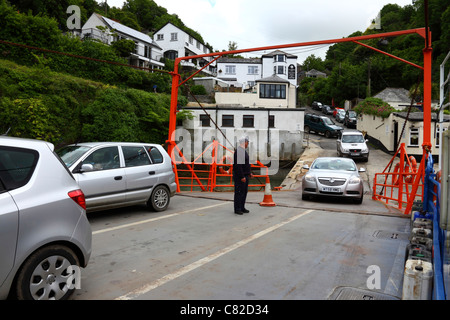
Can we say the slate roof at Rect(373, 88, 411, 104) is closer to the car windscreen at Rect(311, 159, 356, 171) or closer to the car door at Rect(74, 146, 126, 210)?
the car windscreen at Rect(311, 159, 356, 171)

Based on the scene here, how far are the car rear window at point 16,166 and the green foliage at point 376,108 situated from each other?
31.5 meters

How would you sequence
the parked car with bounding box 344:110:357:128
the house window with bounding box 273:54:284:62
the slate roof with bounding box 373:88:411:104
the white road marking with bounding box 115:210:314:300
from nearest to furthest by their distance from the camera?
the white road marking with bounding box 115:210:314:300
the slate roof with bounding box 373:88:411:104
the parked car with bounding box 344:110:357:128
the house window with bounding box 273:54:284:62

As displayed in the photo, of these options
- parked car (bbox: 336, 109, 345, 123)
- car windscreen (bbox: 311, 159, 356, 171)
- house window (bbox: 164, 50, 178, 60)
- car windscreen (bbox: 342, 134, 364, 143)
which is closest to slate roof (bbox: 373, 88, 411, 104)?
parked car (bbox: 336, 109, 345, 123)

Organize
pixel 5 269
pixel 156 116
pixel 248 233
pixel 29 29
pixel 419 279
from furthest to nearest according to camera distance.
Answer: pixel 156 116 → pixel 29 29 → pixel 248 233 → pixel 419 279 → pixel 5 269

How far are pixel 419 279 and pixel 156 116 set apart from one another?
1100 inches

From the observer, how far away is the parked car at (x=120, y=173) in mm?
7176

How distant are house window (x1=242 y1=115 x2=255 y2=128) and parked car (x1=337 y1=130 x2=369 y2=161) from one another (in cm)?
1024

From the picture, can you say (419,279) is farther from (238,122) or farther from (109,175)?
(238,122)

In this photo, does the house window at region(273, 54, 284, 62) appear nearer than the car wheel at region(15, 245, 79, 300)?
No

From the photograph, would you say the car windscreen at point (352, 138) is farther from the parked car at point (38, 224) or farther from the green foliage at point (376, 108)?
the parked car at point (38, 224)

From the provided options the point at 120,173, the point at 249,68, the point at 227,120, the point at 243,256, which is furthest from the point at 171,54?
the point at 243,256

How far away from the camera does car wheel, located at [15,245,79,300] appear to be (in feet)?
10.3

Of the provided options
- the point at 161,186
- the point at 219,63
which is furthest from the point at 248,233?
the point at 219,63

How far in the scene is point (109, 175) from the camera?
7.55 m
